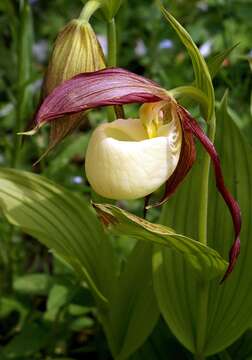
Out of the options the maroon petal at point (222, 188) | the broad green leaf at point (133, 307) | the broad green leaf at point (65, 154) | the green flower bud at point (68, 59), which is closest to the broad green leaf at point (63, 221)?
the broad green leaf at point (133, 307)

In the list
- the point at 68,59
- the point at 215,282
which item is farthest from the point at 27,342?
the point at 68,59

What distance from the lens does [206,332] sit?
3.90 feet

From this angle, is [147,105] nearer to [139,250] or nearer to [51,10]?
[139,250]

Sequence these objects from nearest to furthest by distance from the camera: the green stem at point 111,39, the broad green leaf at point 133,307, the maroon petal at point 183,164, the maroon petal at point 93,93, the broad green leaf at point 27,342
Answer: the maroon petal at point 93,93
the maroon petal at point 183,164
the green stem at point 111,39
the broad green leaf at point 133,307
the broad green leaf at point 27,342

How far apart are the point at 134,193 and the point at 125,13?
1560mm

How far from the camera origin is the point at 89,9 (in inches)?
40.3

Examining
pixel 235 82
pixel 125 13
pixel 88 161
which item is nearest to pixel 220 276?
pixel 88 161

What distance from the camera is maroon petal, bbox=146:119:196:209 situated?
3.30 ft

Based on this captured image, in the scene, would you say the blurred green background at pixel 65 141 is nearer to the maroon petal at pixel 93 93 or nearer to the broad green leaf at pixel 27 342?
the broad green leaf at pixel 27 342

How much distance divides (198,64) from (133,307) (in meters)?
0.51

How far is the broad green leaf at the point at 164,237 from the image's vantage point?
925 mm

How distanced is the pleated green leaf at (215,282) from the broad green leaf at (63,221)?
11 cm

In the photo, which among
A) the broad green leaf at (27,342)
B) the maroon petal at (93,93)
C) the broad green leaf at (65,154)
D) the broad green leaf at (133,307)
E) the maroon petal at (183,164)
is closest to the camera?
the maroon petal at (93,93)

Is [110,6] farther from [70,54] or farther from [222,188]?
[222,188]
